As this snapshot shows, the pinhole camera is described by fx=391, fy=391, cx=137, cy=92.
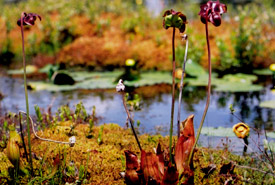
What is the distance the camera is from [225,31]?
355 inches

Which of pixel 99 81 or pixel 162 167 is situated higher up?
pixel 99 81

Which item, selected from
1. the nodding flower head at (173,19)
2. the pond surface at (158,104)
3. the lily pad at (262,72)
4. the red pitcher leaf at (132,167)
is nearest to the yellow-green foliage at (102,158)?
the red pitcher leaf at (132,167)

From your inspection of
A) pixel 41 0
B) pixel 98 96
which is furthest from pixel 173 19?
pixel 41 0

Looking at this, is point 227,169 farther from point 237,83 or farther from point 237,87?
point 237,83

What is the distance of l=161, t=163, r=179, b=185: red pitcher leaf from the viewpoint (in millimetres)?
2119

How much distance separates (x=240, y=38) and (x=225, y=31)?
1585 mm

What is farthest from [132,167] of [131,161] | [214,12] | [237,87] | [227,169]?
[237,87]

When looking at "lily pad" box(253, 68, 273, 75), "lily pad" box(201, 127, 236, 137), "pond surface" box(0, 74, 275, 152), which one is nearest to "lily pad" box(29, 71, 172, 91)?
"pond surface" box(0, 74, 275, 152)

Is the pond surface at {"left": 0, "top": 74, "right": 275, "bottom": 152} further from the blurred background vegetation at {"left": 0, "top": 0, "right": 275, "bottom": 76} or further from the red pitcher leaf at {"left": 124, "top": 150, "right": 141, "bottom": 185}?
the blurred background vegetation at {"left": 0, "top": 0, "right": 275, "bottom": 76}

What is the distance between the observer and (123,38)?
9.15 metres

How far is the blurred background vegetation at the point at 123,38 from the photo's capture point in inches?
301

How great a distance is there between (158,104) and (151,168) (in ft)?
10.4

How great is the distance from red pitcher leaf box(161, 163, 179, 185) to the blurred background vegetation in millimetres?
5332

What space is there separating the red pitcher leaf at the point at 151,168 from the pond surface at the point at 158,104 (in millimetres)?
1322
